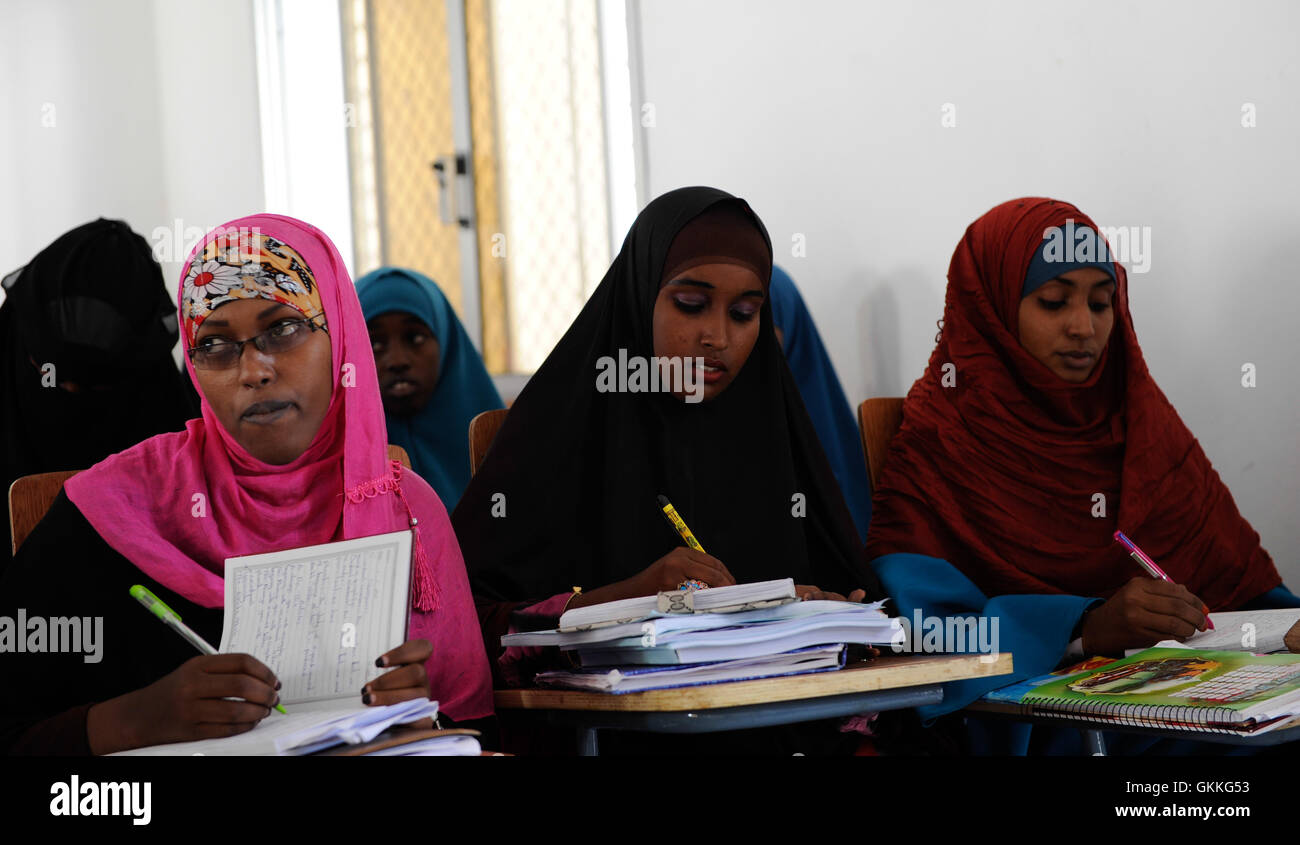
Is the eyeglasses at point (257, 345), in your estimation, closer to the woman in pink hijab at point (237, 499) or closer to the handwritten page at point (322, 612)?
the woman in pink hijab at point (237, 499)

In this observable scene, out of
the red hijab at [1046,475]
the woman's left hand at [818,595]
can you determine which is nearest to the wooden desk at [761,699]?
the woman's left hand at [818,595]

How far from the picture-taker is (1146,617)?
1909 millimetres

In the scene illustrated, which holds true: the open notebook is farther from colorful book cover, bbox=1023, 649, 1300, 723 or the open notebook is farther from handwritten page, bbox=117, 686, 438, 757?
colorful book cover, bbox=1023, 649, 1300, 723

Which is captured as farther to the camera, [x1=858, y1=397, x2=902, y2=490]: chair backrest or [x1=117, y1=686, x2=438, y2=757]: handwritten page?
[x1=858, y1=397, x2=902, y2=490]: chair backrest

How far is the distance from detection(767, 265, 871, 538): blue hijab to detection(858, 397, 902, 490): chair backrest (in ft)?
1.78

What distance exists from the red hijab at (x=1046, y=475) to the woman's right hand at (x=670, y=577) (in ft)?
2.22

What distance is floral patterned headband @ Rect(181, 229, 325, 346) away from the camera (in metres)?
1.72

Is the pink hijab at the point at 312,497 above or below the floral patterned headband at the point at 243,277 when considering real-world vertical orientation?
below

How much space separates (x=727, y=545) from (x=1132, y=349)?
0.94 m

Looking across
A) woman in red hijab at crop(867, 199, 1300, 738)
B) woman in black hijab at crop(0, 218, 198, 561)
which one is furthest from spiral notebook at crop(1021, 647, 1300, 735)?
woman in black hijab at crop(0, 218, 198, 561)

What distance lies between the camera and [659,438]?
213 cm

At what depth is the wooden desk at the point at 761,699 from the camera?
4.56ft
